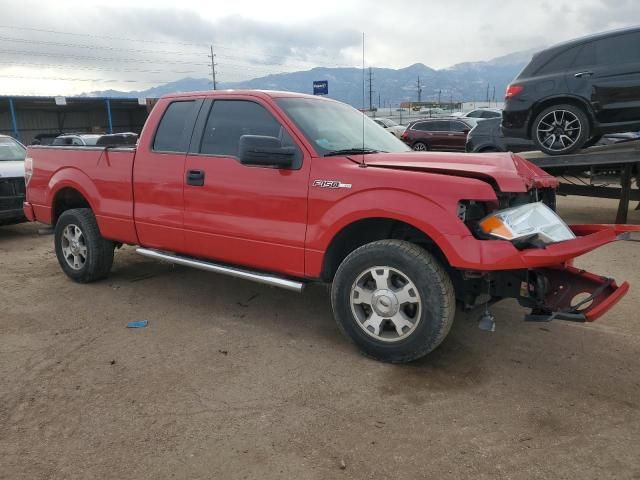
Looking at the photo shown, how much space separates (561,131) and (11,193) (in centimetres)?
847

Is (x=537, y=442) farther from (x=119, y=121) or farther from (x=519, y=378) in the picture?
(x=119, y=121)

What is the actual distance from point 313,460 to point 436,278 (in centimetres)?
135

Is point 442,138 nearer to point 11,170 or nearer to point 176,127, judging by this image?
point 11,170

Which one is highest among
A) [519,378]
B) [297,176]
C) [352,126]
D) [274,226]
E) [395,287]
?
[352,126]

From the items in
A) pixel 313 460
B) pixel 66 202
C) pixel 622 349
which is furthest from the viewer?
pixel 66 202

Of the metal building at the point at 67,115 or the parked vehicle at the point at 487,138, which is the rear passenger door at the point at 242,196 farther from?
the metal building at the point at 67,115

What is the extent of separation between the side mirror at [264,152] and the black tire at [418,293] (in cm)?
86

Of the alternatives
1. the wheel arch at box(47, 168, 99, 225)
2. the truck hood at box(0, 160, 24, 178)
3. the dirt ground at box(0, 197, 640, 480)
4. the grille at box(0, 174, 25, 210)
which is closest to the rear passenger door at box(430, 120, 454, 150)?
the truck hood at box(0, 160, 24, 178)

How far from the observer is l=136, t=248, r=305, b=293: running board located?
390 cm

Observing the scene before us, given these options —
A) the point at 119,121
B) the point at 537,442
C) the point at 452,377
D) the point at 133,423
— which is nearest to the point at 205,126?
the point at 133,423

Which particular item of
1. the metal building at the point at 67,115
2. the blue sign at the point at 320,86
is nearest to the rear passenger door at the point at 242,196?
the blue sign at the point at 320,86

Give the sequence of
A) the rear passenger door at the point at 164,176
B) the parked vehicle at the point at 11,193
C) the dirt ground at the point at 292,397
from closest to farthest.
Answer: the dirt ground at the point at 292,397 < the rear passenger door at the point at 164,176 < the parked vehicle at the point at 11,193

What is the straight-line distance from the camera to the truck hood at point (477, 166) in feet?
10.8

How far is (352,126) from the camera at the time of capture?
4562mm
